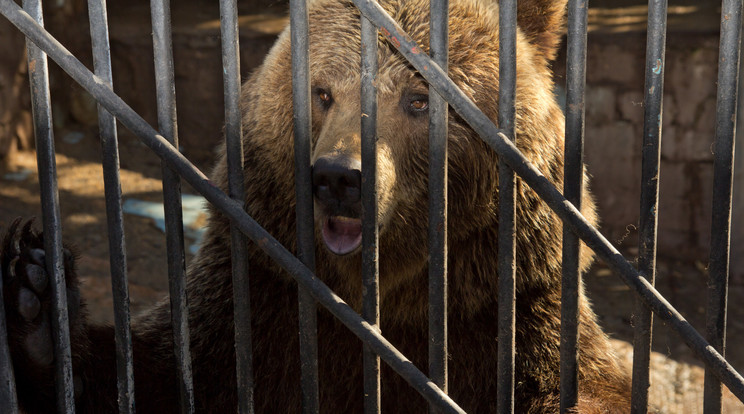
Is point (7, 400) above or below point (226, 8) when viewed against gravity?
below

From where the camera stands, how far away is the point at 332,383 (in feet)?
9.56

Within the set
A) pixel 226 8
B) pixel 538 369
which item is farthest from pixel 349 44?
pixel 538 369

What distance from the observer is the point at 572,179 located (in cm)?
213

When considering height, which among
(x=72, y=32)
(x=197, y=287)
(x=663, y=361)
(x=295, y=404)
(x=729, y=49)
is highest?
(x=72, y=32)

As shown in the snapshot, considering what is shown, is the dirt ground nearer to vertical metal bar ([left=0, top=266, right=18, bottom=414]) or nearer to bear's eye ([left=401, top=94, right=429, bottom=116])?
vertical metal bar ([left=0, top=266, right=18, bottom=414])

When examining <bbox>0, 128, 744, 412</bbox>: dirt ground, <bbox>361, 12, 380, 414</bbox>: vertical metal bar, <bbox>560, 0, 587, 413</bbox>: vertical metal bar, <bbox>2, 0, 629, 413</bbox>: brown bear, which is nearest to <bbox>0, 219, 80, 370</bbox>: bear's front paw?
<bbox>2, 0, 629, 413</bbox>: brown bear

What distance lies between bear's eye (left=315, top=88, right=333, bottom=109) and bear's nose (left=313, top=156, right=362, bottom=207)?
1.85 feet

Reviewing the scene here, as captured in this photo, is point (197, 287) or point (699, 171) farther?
point (699, 171)

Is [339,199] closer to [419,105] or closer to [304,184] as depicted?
[304,184]

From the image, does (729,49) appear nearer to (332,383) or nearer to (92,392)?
(332,383)

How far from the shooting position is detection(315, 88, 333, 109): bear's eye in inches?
107

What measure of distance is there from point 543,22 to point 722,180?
1063 mm

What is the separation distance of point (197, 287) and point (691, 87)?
4.66 meters

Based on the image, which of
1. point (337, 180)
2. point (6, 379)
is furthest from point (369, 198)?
point (6, 379)
